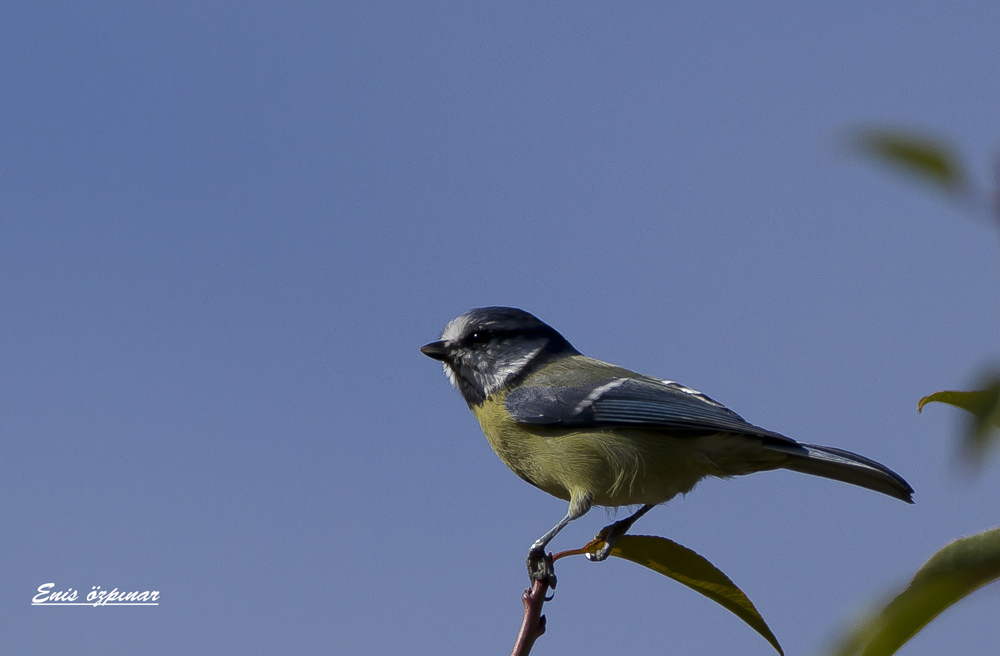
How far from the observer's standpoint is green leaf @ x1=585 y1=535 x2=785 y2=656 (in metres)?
2.54

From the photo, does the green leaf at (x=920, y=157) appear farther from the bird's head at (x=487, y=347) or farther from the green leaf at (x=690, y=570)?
the bird's head at (x=487, y=347)

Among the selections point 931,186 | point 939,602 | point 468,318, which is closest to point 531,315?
point 468,318

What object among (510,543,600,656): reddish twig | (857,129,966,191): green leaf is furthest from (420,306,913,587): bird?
(857,129,966,191): green leaf

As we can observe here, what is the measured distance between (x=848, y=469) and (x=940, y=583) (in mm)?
2294

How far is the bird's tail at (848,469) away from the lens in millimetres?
3510

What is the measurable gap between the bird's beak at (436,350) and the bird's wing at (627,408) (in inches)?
19.8

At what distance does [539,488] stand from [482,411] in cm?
54

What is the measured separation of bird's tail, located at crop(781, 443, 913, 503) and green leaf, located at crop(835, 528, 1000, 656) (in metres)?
2.13

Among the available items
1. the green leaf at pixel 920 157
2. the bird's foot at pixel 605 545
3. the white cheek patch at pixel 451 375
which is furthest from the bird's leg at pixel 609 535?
the green leaf at pixel 920 157

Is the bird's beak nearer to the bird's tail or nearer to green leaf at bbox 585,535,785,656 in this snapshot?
the bird's tail

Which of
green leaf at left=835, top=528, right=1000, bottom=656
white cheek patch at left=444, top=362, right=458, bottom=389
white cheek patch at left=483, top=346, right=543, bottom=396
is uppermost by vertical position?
white cheek patch at left=444, top=362, right=458, bottom=389

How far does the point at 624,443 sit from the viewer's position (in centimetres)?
395

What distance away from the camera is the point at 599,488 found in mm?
3879

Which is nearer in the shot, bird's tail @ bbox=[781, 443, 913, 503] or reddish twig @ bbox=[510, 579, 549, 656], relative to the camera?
reddish twig @ bbox=[510, 579, 549, 656]
